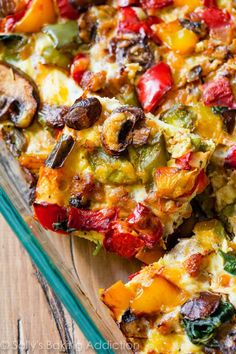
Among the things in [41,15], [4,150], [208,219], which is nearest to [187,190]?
[208,219]

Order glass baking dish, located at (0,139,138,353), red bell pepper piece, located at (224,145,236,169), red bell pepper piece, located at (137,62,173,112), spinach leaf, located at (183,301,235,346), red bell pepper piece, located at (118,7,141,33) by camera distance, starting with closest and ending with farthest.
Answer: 1. spinach leaf, located at (183,301,235,346)
2. glass baking dish, located at (0,139,138,353)
3. red bell pepper piece, located at (224,145,236,169)
4. red bell pepper piece, located at (137,62,173,112)
5. red bell pepper piece, located at (118,7,141,33)

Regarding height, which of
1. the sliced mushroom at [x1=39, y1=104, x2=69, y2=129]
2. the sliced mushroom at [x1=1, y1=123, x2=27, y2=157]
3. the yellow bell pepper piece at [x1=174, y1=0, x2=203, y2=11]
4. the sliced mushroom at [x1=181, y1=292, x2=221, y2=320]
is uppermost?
the yellow bell pepper piece at [x1=174, y1=0, x2=203, y2=11]

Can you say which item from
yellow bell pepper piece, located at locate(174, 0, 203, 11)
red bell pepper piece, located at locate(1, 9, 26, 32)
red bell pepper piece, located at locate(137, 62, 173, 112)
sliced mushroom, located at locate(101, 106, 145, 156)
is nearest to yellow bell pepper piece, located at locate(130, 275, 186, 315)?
sliced mushroom, located at locate(101, 106, 145, 156)

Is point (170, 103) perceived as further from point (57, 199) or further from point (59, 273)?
point (59, 273)

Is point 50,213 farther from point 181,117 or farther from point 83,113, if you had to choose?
point 181,117

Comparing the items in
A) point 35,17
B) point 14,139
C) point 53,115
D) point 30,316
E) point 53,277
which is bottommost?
point 30,316

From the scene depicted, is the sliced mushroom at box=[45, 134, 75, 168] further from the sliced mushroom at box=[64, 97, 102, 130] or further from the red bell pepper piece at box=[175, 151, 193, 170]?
the red bell pepper piece at box=[175, 151, 193, 170]

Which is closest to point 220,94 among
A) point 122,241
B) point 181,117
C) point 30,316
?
point 181,117

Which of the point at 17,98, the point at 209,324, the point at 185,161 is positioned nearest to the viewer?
the point at 209,324
